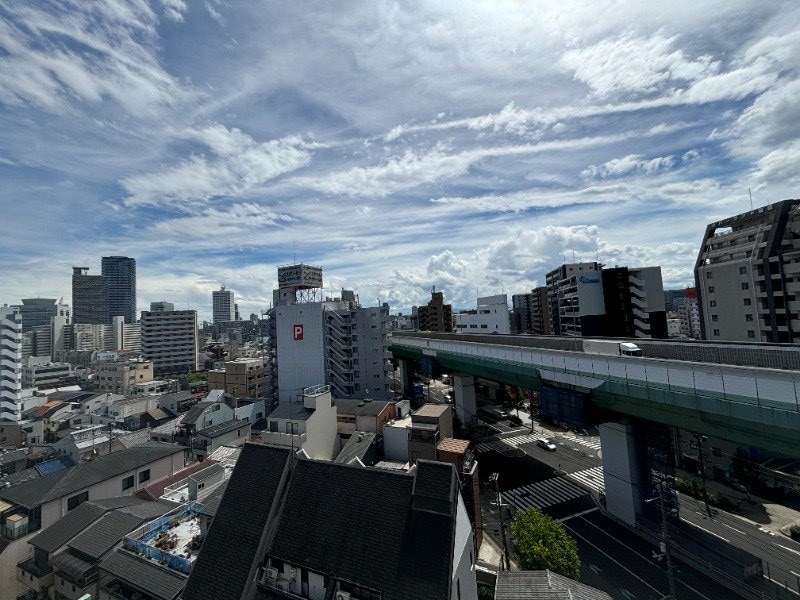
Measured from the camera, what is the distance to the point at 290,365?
6781 cm

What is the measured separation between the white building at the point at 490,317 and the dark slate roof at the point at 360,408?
64.8 metres

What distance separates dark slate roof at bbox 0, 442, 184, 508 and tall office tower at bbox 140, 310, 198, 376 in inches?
4199

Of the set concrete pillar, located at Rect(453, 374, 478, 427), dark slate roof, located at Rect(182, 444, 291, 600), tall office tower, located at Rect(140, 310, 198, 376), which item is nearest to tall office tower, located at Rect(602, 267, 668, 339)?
concrete pillar, located at Rect(453, 374, 478, 427)

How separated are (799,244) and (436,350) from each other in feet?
156

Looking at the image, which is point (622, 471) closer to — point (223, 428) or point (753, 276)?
point (753, 276)

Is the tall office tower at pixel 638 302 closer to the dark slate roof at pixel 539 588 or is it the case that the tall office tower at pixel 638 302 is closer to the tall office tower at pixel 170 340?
the dark slate roof at pixel 539 588

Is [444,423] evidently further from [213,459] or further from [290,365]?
[290,365]

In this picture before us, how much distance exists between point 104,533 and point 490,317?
99199 mm

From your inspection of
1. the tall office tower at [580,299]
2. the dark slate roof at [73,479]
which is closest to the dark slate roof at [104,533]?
the dark slate roof at [73,479]

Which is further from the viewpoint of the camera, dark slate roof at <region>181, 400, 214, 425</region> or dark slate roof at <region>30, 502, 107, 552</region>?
dark slate roof at <region>181, 400, 214, 425</region>

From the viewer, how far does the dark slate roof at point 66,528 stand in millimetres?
24391

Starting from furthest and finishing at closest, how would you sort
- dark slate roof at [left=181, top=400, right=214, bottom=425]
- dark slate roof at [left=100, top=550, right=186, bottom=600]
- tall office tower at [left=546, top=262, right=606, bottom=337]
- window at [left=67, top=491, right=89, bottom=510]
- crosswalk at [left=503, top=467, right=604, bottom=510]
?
tall office tower at [left=546, top=262, right=606, bottom=337] < dark slate roof at [left=181, top=400, right=214, bottom=425] < crosswalk at [left=503, top=467, right=604, bottom=510] < window at [left=67, top=491, right=89, bottom=510] < dark slate roof at [left=100, top=550, right=186, bottom=600]

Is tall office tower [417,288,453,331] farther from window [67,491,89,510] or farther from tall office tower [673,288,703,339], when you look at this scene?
window [67,491,89,510]

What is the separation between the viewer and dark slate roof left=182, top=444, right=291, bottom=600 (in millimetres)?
15969
